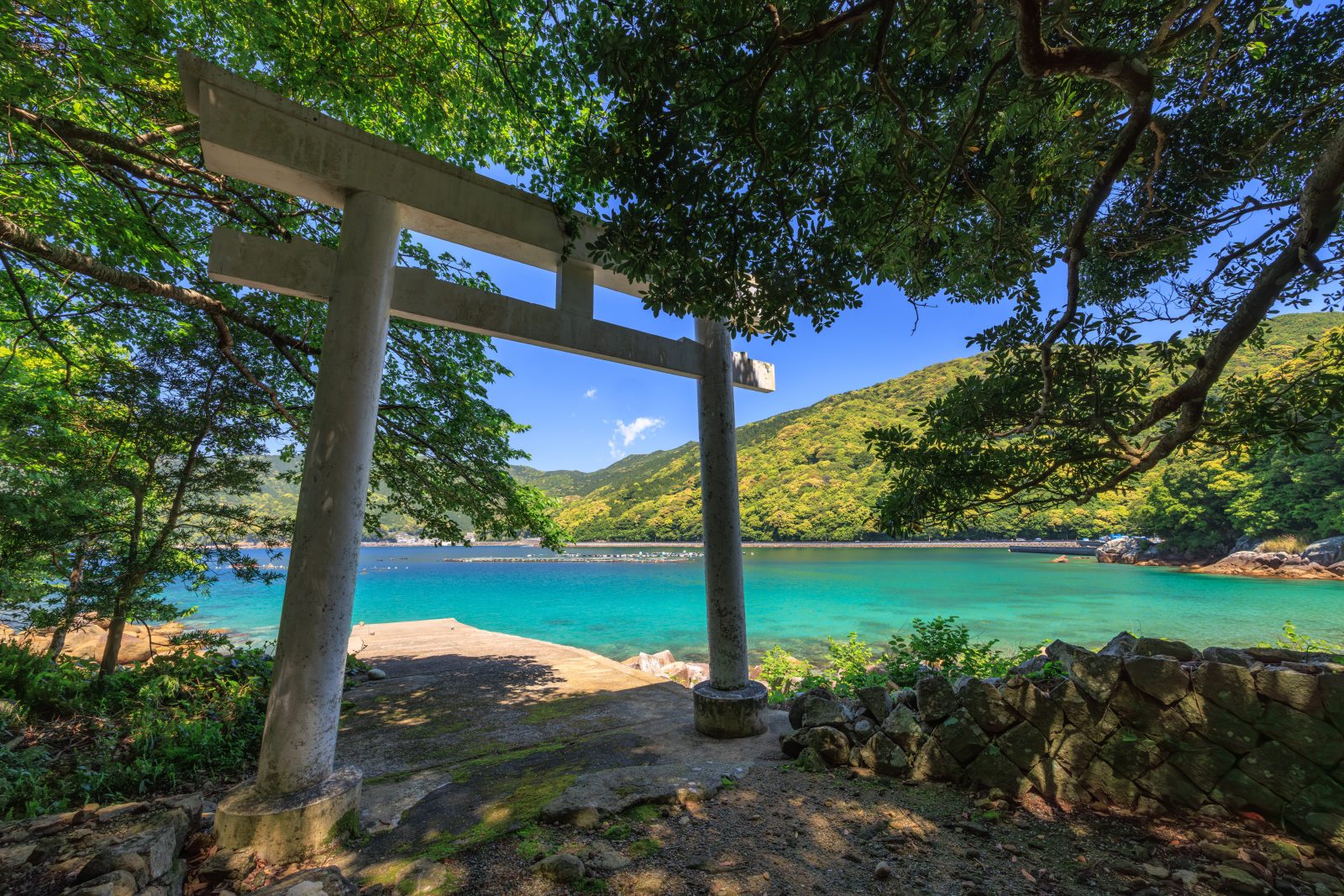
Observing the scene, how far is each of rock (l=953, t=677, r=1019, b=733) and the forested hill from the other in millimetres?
30064

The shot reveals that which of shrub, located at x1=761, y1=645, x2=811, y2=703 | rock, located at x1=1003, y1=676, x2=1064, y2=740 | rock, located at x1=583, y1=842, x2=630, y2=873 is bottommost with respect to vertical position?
shrub, located at x1=761, y1=645, x2=811, y2=703

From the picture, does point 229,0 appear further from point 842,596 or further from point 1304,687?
point 842,596

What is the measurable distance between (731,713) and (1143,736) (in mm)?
2465

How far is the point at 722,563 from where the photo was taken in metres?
4.12

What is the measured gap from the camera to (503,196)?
11.3ft

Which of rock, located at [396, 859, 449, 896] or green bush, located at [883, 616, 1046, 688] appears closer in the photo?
rock, located at [396, 859, 449, 896]

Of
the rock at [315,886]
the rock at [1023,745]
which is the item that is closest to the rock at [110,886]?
the rock at [315,886]

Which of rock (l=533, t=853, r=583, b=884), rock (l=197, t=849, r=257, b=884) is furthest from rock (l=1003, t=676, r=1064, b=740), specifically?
rock (l=197, t=849, r=257, b=884)

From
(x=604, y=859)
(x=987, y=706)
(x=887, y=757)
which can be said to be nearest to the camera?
(x=604, y=859)

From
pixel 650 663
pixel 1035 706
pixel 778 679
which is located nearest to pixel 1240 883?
pixel 1035 706

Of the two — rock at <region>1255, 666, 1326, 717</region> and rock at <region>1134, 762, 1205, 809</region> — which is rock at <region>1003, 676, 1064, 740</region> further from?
rock at <region>1255, 666, 1326, 717</region>

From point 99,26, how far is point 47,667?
5.43 m

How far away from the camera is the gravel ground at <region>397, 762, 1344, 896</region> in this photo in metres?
2.04

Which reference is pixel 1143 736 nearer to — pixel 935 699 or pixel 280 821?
pixel 935 699
